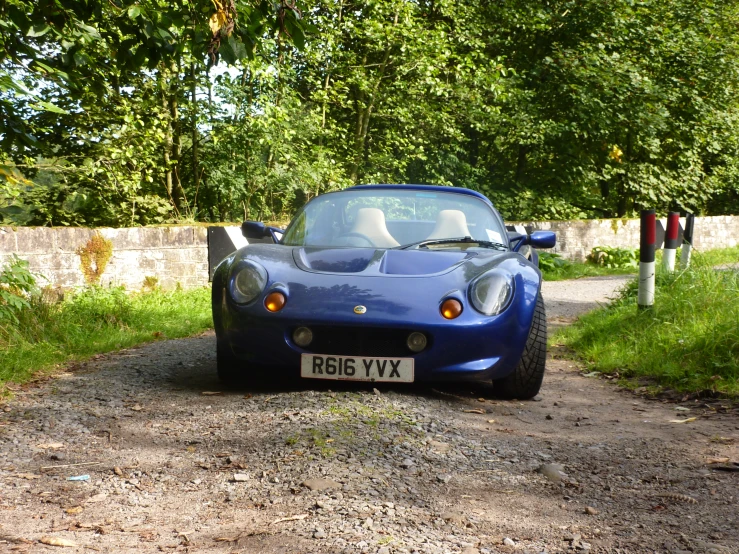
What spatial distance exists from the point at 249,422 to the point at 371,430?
61 centimetres

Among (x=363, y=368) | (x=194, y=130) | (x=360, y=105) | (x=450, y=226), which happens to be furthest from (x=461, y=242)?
(x=360, y=105)

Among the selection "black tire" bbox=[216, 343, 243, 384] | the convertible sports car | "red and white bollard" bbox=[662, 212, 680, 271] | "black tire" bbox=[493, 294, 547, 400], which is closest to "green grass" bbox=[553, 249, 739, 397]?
"red and white bollard" bbox=[662, 212, 680, 271]

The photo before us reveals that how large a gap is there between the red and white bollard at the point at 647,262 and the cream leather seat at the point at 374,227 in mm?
2632

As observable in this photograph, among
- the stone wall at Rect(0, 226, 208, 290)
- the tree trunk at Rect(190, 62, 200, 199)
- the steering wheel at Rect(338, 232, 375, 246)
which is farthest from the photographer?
the tree trunk at Rect(190, 62, 200, 199)

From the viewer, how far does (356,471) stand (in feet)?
10.2

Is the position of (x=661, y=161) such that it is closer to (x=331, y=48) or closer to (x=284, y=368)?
(x=331, y=48)

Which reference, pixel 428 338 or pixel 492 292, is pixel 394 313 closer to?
pixel 428 338

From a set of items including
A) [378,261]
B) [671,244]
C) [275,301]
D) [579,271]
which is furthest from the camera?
[579,271]

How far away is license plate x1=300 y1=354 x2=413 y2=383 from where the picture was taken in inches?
171

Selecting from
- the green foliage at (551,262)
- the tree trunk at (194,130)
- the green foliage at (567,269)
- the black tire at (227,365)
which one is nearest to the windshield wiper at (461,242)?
the black tire at (227,365)

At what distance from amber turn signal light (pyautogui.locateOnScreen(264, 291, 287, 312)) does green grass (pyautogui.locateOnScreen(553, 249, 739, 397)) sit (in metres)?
2.50

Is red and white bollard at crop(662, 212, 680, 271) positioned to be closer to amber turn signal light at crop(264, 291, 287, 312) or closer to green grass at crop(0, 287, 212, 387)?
green grass at crop(0, 287, 212, 387)

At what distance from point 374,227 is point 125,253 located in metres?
4.49

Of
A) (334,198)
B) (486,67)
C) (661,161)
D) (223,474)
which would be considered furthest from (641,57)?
(223,474)
